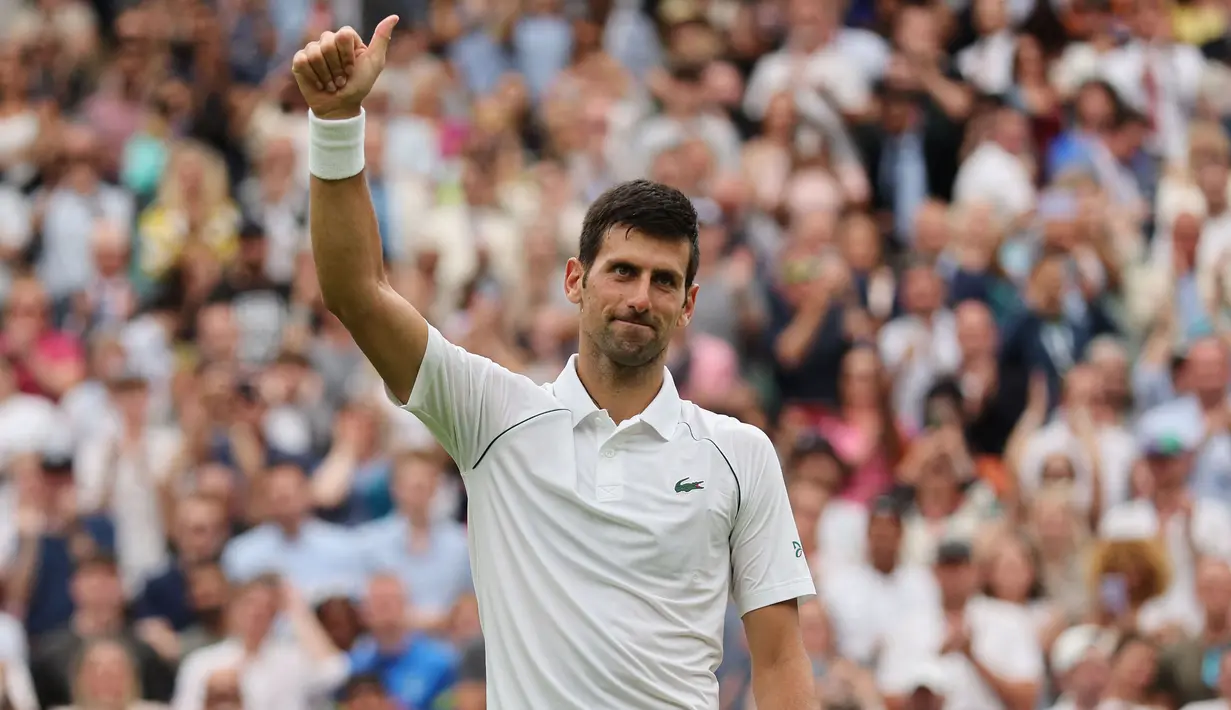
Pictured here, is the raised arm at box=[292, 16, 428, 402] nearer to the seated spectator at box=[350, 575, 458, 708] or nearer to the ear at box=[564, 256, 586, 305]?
the ear at box=[564, 256, 586, 305]

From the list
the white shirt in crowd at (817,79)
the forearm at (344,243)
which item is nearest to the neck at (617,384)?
the forearm at (344,243)

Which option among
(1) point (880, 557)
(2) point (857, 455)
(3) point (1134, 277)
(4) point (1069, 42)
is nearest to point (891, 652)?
(1) point (880, 557)

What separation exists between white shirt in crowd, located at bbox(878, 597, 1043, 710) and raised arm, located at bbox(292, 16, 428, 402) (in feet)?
18.2

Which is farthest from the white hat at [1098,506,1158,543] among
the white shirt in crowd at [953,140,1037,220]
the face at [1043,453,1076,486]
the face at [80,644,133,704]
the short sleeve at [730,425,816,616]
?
the short sleeve at [730,425,816,616]

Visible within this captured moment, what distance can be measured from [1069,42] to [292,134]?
551cm

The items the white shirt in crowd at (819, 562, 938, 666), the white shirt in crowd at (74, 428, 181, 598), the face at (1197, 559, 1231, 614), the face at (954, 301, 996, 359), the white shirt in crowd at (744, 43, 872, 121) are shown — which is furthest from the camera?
the white shirt in crowd at (744, 43, 872, 121)

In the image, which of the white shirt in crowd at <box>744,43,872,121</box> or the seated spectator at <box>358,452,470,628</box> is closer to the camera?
the seated spectator at <box>358,452,470,628</box>

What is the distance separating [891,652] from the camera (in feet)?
31.9

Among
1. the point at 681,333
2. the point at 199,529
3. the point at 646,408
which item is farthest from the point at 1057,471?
the point at 646,408

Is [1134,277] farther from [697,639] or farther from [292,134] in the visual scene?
[697,639]

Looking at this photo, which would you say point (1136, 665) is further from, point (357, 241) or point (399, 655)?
point (357, 241)

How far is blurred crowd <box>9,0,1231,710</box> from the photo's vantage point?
995 centimetres

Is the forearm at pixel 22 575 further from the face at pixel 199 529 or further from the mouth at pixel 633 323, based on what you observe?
the mouth at pixel 633 323

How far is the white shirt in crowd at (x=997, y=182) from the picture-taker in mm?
13094
